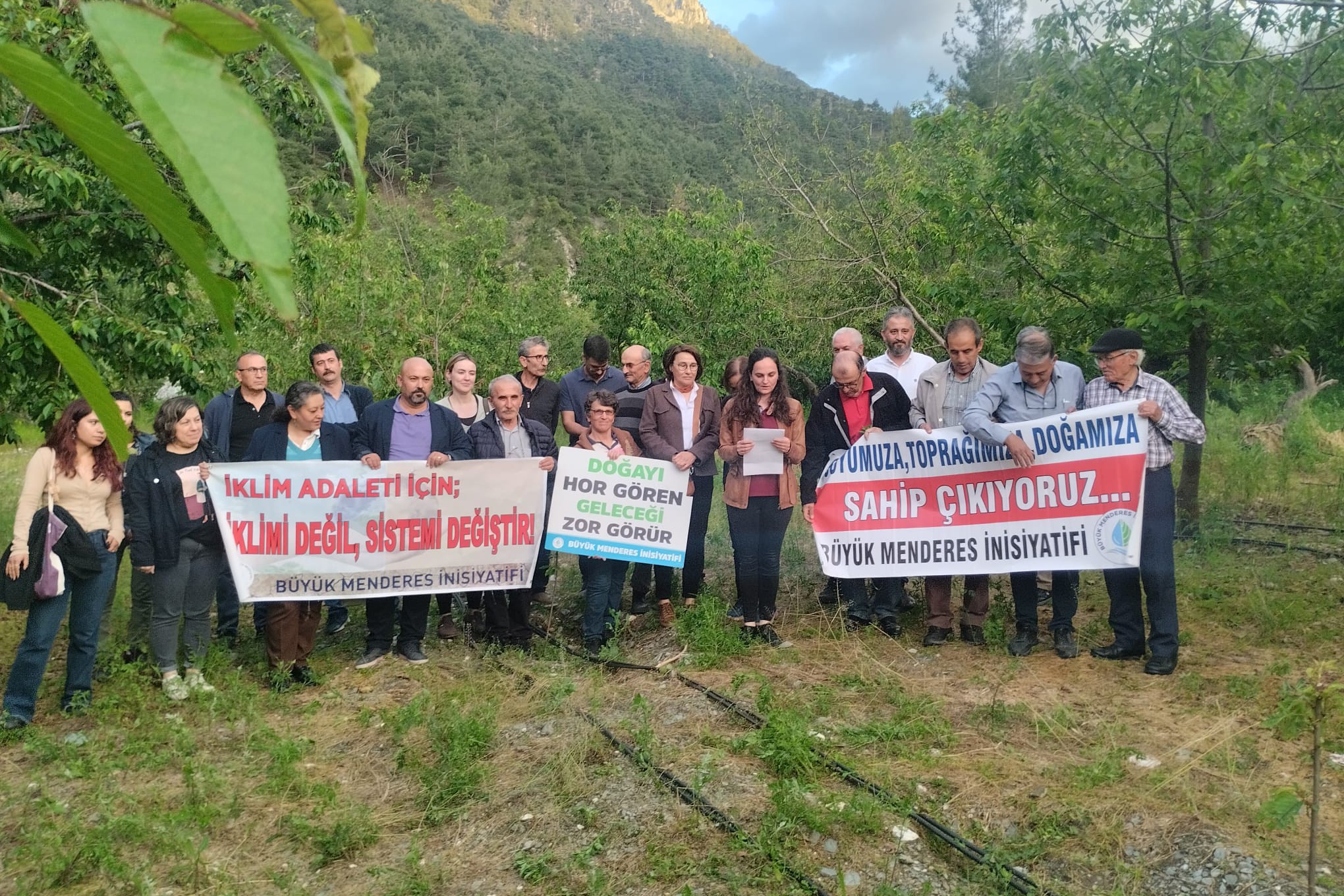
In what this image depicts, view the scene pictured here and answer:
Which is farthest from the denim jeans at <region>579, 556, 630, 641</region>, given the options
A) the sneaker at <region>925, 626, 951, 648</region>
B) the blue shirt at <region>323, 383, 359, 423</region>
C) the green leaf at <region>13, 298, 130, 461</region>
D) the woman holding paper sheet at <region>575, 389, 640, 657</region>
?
the green leaf at <region>13, 298, 130, 461</region>

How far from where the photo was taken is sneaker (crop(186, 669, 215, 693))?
19.9ft

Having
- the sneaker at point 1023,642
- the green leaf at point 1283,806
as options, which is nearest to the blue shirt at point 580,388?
the sneaker at point 1023,642

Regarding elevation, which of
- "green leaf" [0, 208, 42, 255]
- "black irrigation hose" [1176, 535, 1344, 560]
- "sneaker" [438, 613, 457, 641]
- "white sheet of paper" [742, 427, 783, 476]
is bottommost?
"sneaker" [438, 613, 457, 641]

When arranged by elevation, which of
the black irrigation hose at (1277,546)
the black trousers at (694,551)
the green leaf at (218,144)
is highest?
the green leaf at (218,144)

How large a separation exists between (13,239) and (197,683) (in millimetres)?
6060

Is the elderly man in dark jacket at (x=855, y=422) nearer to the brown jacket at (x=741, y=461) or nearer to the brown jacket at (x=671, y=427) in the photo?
the brown jacket at (x=741, y=461)

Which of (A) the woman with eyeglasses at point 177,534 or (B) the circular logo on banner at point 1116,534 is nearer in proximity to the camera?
(B) the circular logo on banner at point 1116,534

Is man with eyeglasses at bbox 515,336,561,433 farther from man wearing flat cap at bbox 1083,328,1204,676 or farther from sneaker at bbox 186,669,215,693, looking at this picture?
man wearing flat cap at bbox 1083,328,1204,676

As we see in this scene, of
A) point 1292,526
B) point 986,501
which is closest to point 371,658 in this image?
point 986,501

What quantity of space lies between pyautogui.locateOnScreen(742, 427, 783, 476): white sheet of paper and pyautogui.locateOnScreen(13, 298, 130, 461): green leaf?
6.20 meters

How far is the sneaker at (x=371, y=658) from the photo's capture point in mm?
6832

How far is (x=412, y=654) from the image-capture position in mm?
6906

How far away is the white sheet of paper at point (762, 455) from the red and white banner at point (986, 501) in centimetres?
46

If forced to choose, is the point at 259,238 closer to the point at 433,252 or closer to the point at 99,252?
the point at 99,252
